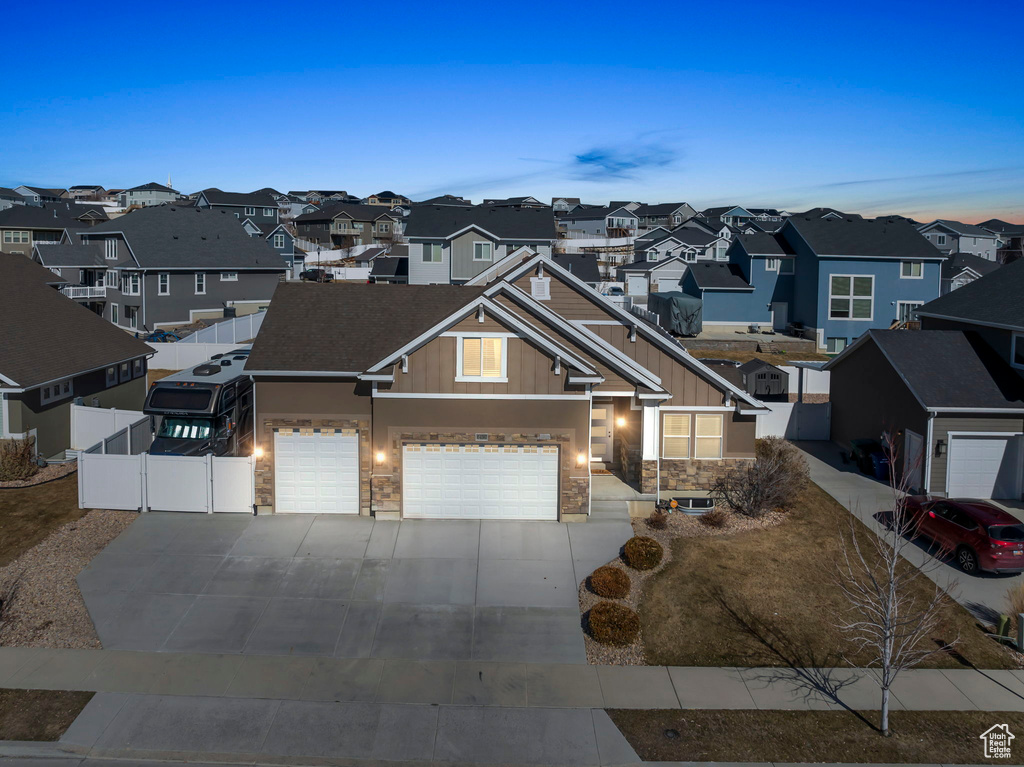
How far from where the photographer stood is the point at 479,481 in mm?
20609

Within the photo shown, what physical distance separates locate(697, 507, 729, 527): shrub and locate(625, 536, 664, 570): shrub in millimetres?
2751

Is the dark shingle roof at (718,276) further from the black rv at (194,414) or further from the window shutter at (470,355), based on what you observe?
the black rv at (194,414)

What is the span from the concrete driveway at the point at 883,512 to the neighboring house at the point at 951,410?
1.22m

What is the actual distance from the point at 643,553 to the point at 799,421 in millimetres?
15348

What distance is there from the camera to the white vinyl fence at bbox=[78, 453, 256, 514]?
20344mm

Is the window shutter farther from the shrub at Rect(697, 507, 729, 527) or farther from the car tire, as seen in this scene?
the car tire

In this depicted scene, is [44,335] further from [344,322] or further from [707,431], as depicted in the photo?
[707,431]

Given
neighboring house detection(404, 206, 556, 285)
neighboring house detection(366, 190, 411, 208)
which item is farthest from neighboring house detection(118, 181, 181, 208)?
neighboring house detection(404, 206, 556, 285)

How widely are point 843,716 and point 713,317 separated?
158ft

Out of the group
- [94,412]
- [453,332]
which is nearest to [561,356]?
[453,332]

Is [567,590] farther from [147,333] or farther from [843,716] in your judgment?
[147,333]

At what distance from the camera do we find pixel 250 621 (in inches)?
608

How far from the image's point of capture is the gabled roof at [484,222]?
5541cm

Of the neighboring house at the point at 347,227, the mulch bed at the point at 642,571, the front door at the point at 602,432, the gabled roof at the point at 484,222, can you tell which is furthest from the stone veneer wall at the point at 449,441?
the neighboring house at the point at 347,227
